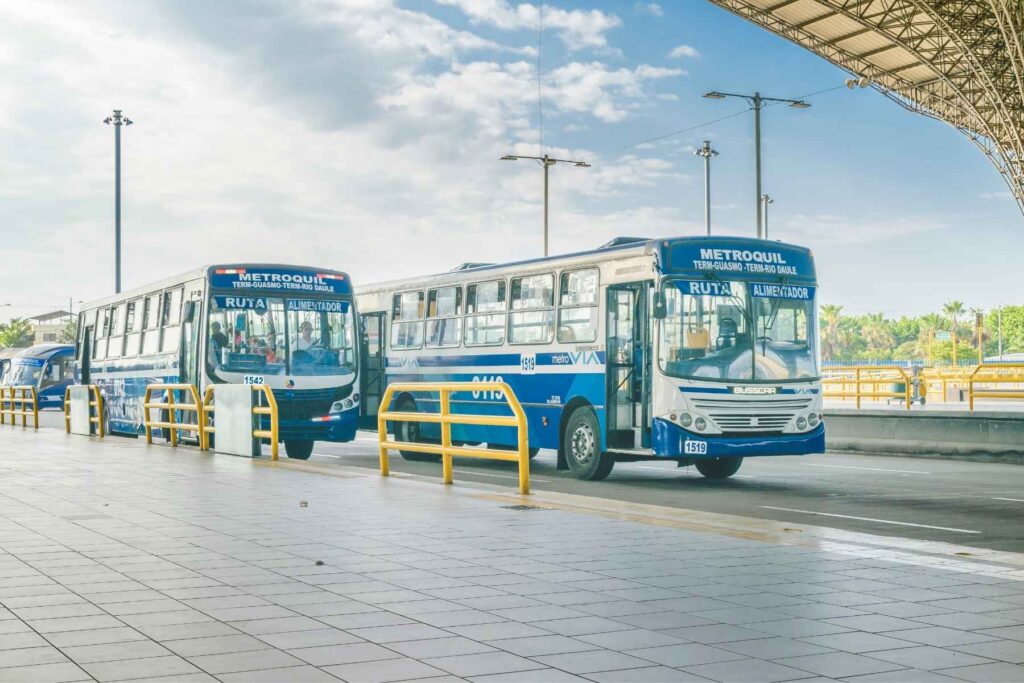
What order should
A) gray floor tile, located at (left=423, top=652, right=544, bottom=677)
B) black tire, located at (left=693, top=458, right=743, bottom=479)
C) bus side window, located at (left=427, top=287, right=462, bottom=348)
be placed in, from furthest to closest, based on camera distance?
bus side window, located at (left=427, top=287, right=462, bottom=348)
black tire, located at (left=693, top=458, right=743, bottom=479)
gray floor tile, located at (left=423, top=652, right=544, bottom=677)

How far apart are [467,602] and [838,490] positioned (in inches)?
389

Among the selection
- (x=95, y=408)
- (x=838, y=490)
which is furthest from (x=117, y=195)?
(x=838, y=490)

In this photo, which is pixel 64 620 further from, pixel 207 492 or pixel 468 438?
pixel 468 438

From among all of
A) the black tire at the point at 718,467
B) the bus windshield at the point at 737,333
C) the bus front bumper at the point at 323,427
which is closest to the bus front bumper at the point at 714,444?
the bus windshield at the point at 737,333

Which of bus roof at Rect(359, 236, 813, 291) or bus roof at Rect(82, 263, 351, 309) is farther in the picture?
bus roof at Rect(82, 263, 351, 309)

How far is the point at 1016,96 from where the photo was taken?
147 ft

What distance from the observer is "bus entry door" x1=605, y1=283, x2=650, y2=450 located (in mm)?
16641

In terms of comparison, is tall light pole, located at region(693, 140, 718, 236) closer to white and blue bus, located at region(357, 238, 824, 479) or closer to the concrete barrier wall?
the concrete barrier wall

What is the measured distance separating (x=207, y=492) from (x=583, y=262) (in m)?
6.90

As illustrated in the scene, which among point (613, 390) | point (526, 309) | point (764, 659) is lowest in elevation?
point (764, 659)

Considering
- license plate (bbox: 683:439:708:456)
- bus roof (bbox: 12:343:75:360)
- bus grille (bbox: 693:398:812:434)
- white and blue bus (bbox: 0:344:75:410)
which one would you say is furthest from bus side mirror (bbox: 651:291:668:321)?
bus roof (bbox: 12:343:75:360)

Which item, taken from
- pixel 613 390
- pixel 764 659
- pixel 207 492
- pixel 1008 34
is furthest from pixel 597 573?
pixel 1008 34

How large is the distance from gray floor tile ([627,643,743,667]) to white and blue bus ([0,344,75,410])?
53.1 metres

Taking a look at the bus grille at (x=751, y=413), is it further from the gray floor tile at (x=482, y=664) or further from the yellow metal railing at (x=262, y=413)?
the gray floor tile at (x=482, y=664)
